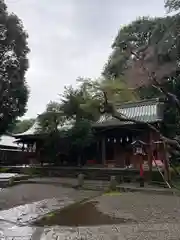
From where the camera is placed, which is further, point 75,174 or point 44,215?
point 75,174

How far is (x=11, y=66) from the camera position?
24.1 m

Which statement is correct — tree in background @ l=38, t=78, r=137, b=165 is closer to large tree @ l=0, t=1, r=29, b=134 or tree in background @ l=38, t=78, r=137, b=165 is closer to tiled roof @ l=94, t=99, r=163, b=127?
tiled roof @ l=94, t=99, r=163, b=127

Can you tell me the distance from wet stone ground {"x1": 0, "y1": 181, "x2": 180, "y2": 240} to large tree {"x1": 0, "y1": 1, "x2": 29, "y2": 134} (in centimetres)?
1263

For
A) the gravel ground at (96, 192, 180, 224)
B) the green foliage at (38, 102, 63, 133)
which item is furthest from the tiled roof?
the gravel ground at (96, 192, 180, 224)

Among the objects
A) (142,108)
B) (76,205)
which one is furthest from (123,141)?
(76,205)

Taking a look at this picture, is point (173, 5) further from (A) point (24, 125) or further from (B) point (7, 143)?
(A) point (24, 125)

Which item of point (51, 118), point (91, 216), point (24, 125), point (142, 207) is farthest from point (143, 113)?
point (24, 125)

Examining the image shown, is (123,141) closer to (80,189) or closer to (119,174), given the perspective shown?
(119,174)

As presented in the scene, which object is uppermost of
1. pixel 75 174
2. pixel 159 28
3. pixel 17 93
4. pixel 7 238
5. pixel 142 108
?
pixel 159 28

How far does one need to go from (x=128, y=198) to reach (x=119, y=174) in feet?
15.4

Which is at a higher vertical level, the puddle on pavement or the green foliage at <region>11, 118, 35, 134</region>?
the green foliage at <region>11, 118, 35, 134</region>

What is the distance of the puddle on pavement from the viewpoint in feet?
26.6

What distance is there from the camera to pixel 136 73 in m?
1.89

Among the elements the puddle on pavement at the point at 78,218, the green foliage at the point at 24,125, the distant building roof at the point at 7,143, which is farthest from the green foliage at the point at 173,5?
the green foliage at the point at 24,125
